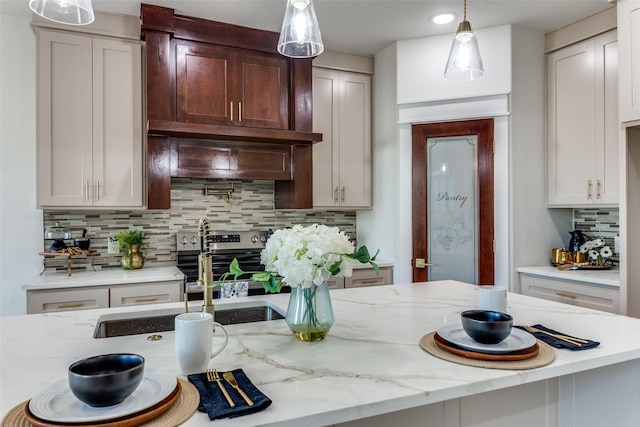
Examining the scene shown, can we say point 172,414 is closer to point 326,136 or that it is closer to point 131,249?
point 131,249

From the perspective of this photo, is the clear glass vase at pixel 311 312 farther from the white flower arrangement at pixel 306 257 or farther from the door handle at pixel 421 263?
the door handle at pixel 421 263

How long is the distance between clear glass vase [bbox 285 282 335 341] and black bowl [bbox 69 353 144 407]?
1.66 ft

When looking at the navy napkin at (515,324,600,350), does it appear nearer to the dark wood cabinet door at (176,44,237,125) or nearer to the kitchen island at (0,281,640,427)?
the kitchen island at (0,281,640,427)

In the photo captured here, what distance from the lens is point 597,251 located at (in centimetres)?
304

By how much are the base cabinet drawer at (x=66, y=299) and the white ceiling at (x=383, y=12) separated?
1.81 metres

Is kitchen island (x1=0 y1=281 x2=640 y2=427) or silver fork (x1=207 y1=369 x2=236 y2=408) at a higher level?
silver fork (x1=207 y1=369 x2=236 y2=408)

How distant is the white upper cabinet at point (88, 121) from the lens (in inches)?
107

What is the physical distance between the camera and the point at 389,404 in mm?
879

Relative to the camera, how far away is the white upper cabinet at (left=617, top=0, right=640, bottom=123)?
2.43 meters

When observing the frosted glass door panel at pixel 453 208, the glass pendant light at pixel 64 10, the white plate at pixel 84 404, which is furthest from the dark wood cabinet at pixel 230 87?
the white plate at pixel 84 404

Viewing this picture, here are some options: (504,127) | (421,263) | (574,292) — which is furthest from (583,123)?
(421,263)

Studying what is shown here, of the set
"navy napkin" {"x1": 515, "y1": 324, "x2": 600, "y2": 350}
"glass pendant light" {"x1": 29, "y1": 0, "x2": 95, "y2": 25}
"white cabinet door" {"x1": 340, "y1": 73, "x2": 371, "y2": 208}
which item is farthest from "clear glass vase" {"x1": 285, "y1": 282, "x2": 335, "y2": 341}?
"white cabinet door" {"x1": 340, "y1": 73, "x2": 371, "y2": 208}

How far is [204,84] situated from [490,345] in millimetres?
2619

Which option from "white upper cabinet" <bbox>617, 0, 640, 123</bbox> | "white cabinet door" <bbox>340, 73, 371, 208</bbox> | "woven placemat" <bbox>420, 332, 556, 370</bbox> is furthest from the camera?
"white cabinet door" <bbox>340, 73, 371, 208</bbox>
